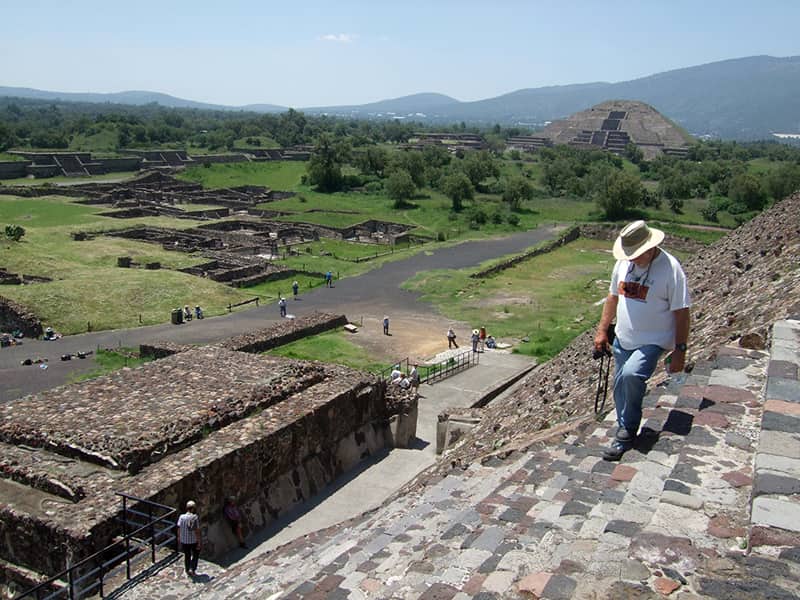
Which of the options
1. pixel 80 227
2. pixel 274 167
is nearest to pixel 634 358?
pixel 80 227

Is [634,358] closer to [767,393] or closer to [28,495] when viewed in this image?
[767,393]

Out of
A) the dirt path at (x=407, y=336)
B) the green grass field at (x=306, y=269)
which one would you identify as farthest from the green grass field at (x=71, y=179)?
the dirt path at (x=407, y=336)

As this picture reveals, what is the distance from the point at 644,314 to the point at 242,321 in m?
26.4

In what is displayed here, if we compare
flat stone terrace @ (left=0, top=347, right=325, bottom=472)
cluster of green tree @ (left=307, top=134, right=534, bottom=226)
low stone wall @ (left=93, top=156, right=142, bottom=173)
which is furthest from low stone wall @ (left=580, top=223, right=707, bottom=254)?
low stone wall @ (left=93, top=156, right=142, bottom=173)

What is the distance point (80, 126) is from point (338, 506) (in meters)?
148

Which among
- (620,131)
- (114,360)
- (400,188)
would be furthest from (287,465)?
(620,131)

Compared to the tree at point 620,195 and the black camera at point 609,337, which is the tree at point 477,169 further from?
the black camera at point 609,337

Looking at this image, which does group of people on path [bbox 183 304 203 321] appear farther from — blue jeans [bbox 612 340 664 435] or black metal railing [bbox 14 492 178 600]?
blue jeans [bbox 612 340 664 435]

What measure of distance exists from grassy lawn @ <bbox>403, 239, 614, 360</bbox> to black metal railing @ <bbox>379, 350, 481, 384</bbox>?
2870 mm

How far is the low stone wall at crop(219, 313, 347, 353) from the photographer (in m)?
24.1

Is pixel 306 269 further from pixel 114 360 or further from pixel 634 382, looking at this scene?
pixel 634 382

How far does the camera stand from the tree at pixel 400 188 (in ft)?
244

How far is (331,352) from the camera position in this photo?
85.0ft

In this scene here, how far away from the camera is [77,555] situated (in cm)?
960
